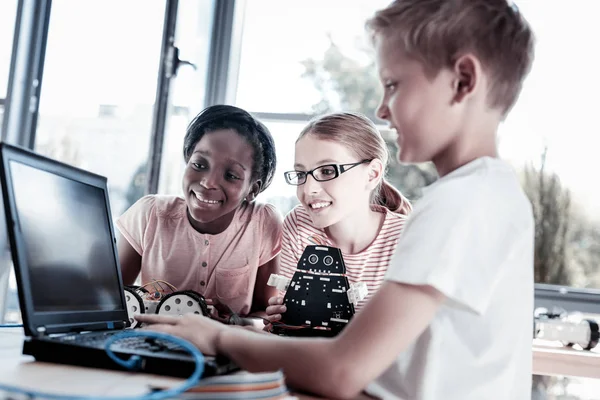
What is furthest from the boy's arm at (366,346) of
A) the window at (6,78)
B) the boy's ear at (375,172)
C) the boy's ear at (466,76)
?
the window at (6,78)

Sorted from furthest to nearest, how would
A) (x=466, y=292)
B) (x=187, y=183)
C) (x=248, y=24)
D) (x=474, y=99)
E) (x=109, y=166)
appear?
(x=248, y=24), (x=109, y=166), (x=187, y=183), (x=474, y=99), (x=466, y=292)

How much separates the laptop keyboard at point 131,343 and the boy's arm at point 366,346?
153 millimetres

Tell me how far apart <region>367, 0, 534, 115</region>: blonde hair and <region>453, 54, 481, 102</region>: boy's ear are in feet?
0.04

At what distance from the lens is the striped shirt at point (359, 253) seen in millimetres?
1526

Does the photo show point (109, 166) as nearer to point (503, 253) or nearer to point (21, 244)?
point (21, 244)

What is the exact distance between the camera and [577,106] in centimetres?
228

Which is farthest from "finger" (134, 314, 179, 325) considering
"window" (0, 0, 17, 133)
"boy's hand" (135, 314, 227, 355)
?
"window" (0, 0, 17, 133)

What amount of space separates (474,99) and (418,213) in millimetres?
190

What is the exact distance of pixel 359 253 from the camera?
1.56m

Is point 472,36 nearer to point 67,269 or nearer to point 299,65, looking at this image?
point 67,269

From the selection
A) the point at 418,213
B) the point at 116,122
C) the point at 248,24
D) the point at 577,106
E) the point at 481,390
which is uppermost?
the point at 248,24

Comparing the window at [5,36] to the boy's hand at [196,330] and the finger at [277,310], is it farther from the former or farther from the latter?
the boy's hand at [196,330]

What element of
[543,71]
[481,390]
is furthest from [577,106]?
[481,390]

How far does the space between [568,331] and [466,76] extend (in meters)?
1.27
